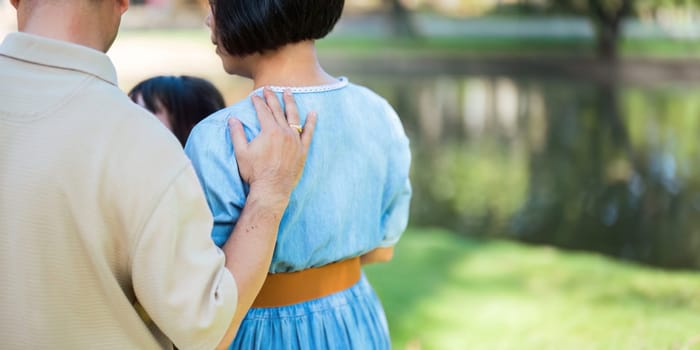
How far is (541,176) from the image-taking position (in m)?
Answer: 9.34

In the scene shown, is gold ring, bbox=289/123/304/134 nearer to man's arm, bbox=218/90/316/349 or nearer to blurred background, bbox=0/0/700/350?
man's arm, bbox=218/90/316/349

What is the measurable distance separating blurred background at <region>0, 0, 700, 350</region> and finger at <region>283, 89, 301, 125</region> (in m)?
2.27

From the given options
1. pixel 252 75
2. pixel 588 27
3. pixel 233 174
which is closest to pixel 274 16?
pixel 252 75

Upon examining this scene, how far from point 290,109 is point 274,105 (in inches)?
1.3

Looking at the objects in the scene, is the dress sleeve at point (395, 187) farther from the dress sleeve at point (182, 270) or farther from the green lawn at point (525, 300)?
the green lawn at point (525, 300)

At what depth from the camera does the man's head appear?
1367 mm

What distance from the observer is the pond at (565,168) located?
7.21 m

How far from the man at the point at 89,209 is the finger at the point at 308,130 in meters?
0.32

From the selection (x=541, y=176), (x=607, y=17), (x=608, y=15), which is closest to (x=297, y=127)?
(x=541, y=176)

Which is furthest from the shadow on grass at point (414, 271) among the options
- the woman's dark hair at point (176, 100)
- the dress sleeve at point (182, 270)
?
the dress sleeve at point (182, 270)

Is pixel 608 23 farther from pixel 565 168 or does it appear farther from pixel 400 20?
pixel 565 168

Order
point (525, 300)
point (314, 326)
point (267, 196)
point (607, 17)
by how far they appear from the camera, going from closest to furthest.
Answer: point (267, 196) → point (314, 326) → point (525, 300) → point (607, 17)

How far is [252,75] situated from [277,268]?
388mm

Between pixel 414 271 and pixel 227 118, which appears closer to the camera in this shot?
pixel 227 118
